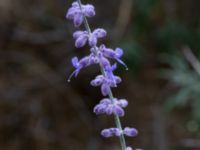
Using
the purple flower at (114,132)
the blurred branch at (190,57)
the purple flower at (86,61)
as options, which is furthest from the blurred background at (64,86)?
the purple flower at (86,61)

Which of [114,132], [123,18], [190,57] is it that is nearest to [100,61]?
[114,132]

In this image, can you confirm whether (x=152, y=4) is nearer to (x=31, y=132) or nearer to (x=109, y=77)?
(x=31, y=132)

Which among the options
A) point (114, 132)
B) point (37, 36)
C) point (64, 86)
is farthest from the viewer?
point (37, 36)

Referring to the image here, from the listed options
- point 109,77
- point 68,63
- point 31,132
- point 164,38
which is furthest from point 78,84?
point 109,77

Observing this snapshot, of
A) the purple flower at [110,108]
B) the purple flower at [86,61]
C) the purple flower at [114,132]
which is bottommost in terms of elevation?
the purple flower at [114,132]

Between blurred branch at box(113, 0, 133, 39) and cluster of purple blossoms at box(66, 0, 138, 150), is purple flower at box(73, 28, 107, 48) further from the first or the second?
blurred branch at box(113, 0, 133, 39)

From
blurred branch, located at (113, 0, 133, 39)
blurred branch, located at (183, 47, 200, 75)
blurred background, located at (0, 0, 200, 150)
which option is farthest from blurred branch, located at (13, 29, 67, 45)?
blurred branch, located at (183, 47, 200, 75)

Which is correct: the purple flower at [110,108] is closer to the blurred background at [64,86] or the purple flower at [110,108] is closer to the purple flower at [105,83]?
the purple flower at [105,83]

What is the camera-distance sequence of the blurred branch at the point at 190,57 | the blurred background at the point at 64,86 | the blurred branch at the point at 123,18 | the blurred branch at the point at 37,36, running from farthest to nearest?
the blurred branch at the point at 37,36 < the blurred background at the point at 64,86 < the blurred branch at the point at 123,18 < the blurred branch at the point at 190,57

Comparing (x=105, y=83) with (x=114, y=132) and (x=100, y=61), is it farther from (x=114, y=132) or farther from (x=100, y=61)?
(x=114, y=132)
